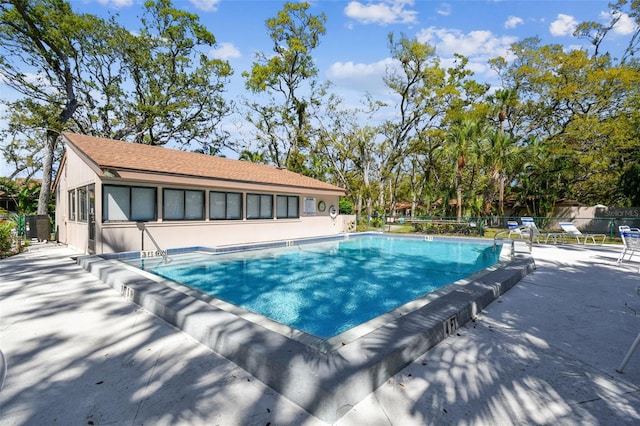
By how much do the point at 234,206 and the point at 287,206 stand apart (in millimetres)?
3206

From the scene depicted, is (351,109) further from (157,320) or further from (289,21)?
(157,320)

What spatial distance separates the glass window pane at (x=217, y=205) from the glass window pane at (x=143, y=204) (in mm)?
2238

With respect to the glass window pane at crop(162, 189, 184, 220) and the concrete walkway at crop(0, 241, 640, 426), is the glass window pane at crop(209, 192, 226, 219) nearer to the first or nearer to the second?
the glass window pane at crop(162, 189, 184, 220)

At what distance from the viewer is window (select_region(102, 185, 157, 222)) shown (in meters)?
9.82

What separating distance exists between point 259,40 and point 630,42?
28549 millimetres

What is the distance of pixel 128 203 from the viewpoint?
10.3 metres

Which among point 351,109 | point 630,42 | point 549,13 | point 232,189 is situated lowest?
point 232,189

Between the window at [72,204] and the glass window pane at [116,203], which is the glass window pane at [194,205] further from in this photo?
the window at [72,204]

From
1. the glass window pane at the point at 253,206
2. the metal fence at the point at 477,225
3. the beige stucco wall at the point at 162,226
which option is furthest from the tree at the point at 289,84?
the glass window pane at the point at 253,206

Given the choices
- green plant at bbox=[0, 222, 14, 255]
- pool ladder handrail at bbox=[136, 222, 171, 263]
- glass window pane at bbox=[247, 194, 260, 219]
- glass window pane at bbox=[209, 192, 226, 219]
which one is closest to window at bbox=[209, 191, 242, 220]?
glass window pane at bbox=[209, 192, 226, 219]

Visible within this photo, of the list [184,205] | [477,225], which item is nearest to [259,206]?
[184,205]

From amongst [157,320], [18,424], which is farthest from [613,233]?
[18,424]

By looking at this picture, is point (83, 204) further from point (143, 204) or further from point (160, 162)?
point (160, 162)

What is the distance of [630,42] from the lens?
73.3 ft
